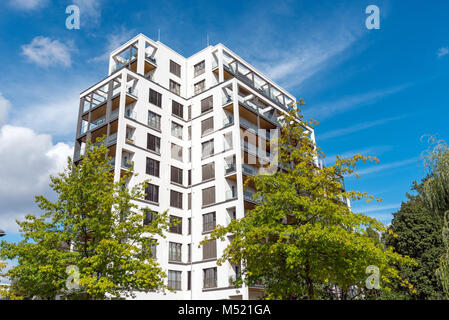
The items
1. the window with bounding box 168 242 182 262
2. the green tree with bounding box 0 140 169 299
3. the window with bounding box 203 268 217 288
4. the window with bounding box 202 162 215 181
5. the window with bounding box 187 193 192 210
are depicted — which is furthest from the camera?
the window with bounding box 187 193 192 210

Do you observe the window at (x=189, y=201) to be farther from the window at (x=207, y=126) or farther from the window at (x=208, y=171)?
the window at (x=207, y=126)

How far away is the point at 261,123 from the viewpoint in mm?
49281

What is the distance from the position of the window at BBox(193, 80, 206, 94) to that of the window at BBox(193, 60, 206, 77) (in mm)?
1664

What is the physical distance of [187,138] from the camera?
4909 centimetres

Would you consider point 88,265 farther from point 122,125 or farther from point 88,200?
point 122,125

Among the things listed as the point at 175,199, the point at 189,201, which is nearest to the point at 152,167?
the point at 175,199

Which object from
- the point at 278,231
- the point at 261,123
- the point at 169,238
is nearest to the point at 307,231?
the point at 278,231

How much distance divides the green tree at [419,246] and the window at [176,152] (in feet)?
86.8

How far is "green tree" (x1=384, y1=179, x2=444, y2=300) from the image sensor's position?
4059cm

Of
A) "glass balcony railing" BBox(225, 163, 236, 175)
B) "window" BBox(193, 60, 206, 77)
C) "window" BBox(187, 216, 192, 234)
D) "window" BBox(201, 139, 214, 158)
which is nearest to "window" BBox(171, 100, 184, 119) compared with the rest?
"window" BBox(193, 60, 206, 77)

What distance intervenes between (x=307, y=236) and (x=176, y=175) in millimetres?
30569

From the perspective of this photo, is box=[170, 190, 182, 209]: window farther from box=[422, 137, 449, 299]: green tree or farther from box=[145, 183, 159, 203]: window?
box=[422, 137, 449, 299]: green tree

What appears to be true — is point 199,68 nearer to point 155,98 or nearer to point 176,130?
point 155,98
